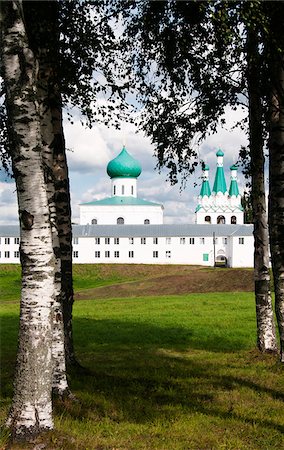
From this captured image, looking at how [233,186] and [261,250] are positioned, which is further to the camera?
[233,186]

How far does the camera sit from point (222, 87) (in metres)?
10.5

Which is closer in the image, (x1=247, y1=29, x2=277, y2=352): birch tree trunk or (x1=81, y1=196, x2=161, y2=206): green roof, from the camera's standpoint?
(x1=247, y1=29, x2=277, y2=352): birch tree trunk

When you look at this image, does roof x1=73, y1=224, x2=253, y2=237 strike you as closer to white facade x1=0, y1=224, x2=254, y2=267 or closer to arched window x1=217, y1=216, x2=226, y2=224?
white facade x1=0, y1=224, x2=254, y2=267

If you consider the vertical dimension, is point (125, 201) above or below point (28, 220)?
above

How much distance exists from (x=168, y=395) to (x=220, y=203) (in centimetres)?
9340

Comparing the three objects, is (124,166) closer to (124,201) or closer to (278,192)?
(124,201)

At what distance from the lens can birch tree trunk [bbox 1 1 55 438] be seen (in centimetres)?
615

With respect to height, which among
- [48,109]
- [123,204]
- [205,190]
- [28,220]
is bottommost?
[28,220]

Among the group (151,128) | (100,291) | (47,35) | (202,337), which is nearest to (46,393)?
(47,35)

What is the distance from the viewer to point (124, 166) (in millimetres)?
92688

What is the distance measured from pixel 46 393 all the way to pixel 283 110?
574cm

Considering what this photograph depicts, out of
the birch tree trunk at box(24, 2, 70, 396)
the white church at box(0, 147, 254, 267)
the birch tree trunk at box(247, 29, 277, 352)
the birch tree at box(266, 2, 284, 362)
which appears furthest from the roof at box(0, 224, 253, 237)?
the birch tree trunk at box(24, 2, 70, 396)

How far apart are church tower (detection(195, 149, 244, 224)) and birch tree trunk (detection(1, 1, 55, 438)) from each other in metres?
92.9

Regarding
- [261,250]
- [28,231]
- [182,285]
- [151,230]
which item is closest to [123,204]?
[151,230]
